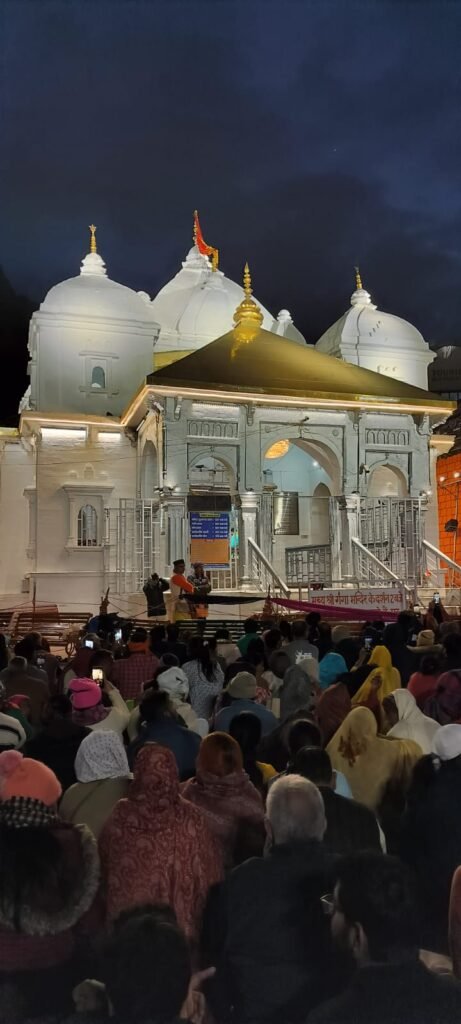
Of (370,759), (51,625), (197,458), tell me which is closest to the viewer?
(370,759)

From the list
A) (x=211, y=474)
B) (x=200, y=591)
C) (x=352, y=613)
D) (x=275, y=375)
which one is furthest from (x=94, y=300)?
(x=352, y=613)

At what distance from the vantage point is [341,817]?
3.92 m

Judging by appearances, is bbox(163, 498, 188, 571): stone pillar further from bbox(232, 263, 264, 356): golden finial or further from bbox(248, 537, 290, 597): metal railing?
bbox(232, 263, 264, 356): golden finial

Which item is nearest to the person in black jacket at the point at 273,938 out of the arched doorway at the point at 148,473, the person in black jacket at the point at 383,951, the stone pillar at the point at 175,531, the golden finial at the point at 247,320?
the person in black jacket at the point at 383,951

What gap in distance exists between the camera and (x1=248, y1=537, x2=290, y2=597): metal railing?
71.6ft

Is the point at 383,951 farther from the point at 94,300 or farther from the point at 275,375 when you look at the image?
the point at 94,300

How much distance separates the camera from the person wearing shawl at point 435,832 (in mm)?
3979

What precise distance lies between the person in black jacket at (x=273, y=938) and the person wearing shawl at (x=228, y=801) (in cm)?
76

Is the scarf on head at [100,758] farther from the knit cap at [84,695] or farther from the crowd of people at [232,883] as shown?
the knit cap at [84,695]

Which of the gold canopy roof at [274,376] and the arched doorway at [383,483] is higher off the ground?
the gold canopy roof at [274,376]

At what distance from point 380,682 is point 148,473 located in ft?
67.2

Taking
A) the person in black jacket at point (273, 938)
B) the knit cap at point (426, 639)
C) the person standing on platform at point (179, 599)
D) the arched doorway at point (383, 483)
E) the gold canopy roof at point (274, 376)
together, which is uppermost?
the gold canopy roof at point (274, 376)

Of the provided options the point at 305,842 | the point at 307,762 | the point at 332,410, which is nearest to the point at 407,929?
the point at 305,842

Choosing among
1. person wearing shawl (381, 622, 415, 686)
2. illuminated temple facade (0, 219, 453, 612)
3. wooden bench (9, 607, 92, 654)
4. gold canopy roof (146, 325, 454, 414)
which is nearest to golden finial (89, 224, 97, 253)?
illuminated temple facade (0, 219, 453, 612)
